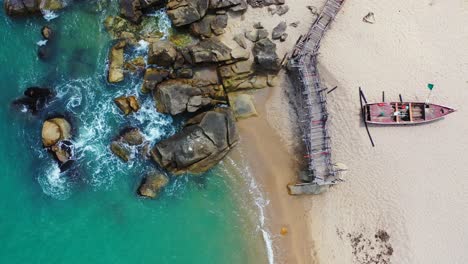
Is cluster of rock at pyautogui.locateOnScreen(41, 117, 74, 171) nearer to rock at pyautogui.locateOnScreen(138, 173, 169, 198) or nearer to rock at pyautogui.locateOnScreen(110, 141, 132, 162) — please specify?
rock at pyautogui.locateOnScreen(110, 141, 132, 162)

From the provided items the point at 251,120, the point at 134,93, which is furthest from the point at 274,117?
the point at 134,93

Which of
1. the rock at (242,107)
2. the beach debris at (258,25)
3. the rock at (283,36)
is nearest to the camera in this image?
the rock at (242,107)

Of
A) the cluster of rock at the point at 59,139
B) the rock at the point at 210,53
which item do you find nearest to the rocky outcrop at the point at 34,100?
the cluster of rock at the point at 59,139

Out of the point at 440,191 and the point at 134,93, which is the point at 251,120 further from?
the point at 440,191

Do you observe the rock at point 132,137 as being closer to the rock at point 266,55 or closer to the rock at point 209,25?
the rock at point 209,25

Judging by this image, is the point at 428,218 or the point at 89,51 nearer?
the point at 428,218

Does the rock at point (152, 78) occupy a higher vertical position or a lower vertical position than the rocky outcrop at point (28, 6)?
lower

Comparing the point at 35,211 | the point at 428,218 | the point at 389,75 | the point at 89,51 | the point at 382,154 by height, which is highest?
the point at 389,75

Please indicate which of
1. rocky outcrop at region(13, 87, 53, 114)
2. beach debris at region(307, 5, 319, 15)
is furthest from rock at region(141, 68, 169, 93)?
beach debris at region(307, 5, 319, 15)
